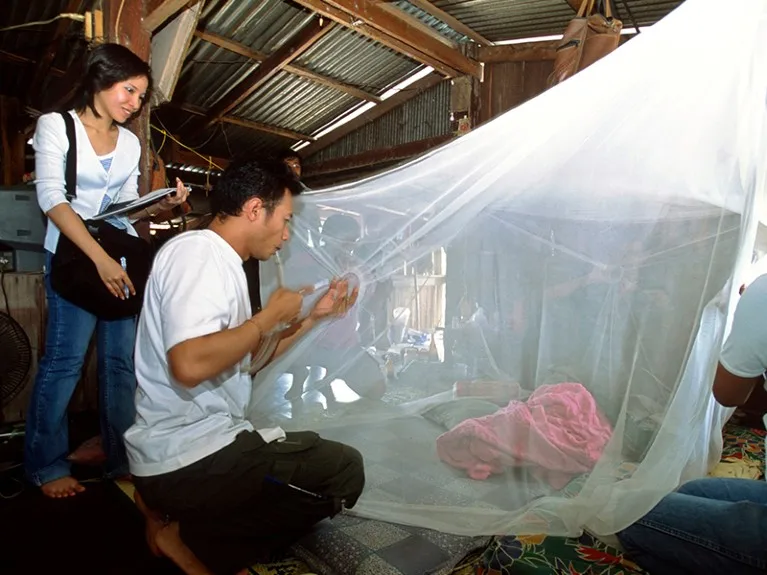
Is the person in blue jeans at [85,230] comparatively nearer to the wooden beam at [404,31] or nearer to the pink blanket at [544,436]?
the pink blanket at [544,436]

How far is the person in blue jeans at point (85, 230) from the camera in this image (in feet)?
5.16

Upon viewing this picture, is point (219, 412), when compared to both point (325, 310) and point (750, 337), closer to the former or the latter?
point (325, 310)

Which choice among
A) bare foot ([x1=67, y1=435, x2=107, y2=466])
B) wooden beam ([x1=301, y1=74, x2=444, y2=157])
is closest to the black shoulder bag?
bare foot ([x1=67, y1=435, x2=107, y2=466])

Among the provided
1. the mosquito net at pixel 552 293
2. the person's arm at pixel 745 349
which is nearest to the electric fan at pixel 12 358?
the mosquito net at pixel 552 293

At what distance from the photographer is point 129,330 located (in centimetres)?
183

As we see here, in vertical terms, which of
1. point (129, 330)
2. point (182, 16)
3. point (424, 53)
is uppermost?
point (424, 53)

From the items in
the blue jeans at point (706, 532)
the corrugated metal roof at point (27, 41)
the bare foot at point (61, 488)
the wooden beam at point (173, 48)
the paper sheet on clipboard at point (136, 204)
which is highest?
the corrugated metal roof at point (27, 41)

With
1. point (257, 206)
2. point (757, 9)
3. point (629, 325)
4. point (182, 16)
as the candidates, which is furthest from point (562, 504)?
point (182, 16)

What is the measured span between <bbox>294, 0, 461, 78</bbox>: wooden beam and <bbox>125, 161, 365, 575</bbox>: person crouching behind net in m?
2.30

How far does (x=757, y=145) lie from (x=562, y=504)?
1023 millimetres

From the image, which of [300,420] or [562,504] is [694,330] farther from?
[300,420]

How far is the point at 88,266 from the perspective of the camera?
62.7 inches

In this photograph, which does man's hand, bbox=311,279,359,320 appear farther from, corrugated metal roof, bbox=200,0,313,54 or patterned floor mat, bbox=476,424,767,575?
corrugated metal roof, bbox=200,0,313,54

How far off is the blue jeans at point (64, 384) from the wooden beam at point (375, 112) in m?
3.75
